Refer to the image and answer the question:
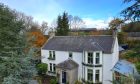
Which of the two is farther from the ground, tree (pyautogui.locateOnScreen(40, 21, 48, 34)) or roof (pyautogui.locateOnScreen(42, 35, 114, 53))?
tree (pyautogui.locateOnScreen(40, 21, 48, 34))

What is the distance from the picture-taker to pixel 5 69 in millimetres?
11789

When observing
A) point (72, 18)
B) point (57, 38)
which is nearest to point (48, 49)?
point (57, 38)

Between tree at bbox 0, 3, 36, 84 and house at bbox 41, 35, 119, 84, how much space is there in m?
8.31

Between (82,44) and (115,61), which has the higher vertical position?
(82,44)

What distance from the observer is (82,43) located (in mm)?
25766

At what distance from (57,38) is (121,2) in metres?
22.7

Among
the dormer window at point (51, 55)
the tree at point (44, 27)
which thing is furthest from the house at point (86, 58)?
the tree at point (44, 27)

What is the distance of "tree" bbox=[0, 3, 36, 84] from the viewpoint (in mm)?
11742

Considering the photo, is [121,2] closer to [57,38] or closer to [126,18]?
[126,18]

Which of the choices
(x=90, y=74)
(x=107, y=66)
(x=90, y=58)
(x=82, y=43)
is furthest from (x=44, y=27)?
(x=107, y=66)

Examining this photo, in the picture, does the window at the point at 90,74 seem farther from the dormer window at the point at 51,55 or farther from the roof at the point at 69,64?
the dormer window at the point at 51,55

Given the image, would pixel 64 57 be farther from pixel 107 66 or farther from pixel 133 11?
pixel 133 11

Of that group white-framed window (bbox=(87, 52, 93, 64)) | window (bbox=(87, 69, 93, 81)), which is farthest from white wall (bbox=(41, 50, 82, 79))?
white-framed window (bbox=(87, 52, 93, 64))

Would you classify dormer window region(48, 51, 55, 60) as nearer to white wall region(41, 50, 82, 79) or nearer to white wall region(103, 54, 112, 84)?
white wall region(41, 50, 82, 79)
